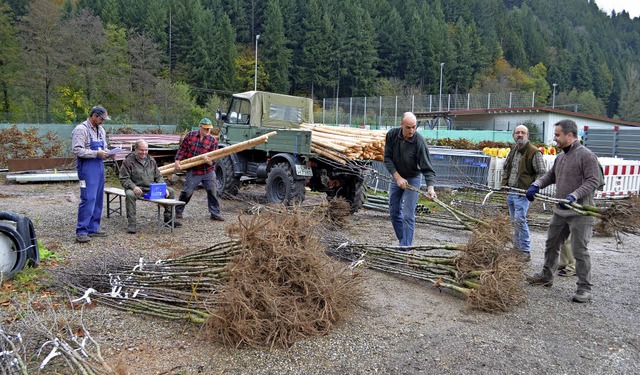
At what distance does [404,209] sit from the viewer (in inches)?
262

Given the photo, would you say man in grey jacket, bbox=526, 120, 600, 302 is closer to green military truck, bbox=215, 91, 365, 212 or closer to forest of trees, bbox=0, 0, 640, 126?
green military truck, bbox=215, 91, 365, 212

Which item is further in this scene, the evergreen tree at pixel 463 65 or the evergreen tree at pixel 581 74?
the evergreen tree at pixel 581 74

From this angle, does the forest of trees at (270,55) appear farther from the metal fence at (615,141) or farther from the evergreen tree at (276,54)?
the metal fence at (615,141)

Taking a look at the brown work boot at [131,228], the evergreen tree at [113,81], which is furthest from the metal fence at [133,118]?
the brown work boot at [131,228]

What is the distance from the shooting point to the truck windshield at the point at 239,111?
474 inches

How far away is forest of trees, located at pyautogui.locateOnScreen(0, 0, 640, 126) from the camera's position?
34781mm

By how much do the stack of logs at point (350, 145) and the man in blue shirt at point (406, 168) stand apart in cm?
269

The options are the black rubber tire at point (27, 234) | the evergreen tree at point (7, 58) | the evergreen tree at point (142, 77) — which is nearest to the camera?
the black rubber tire at point (27, 234)

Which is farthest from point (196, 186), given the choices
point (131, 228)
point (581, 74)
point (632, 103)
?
point (581, 74)

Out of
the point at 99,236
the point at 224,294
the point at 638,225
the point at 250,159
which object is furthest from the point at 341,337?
the point at 250,159

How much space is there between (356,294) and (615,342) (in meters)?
2.21

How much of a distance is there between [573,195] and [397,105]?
3776 centimetres

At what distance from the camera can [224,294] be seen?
12.9 ft

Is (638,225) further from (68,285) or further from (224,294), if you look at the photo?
(68,285)
